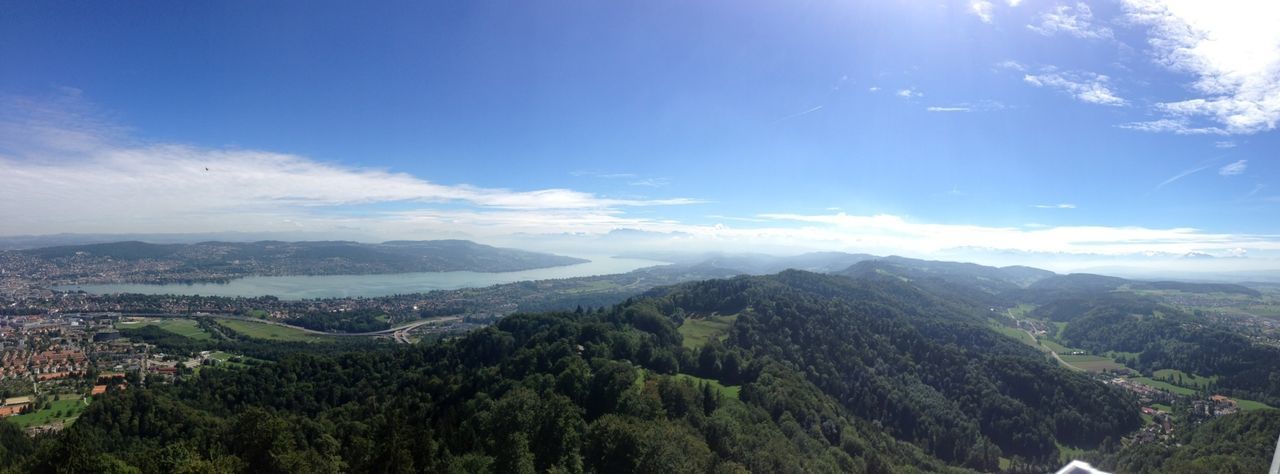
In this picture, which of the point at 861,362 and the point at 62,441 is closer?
the point at 62,441

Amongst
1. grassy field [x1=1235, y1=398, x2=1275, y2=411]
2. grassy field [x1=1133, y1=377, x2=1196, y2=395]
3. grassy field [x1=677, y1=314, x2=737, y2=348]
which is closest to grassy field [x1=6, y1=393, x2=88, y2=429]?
grassy field [x1=677, y1=314, x2=737, y2=348]

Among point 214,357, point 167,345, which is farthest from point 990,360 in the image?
point 167,345

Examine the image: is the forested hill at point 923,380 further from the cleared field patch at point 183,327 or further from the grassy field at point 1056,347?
the cleared field patch at point 183,327

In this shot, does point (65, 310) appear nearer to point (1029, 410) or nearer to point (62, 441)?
point (62, 441)

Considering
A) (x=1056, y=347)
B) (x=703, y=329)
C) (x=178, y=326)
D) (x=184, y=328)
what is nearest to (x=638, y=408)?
(x=703, y=329)

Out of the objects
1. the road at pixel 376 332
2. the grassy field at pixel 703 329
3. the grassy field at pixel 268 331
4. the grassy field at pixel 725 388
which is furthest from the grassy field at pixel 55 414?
the grassy field at pixel 703 329

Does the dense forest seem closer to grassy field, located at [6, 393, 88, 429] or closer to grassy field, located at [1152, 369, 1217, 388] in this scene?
grassy field, located at [6, 393, 88, 429]

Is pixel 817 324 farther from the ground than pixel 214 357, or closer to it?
farther from the ground

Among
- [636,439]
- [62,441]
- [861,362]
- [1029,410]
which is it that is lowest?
[1029,410]
